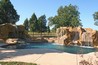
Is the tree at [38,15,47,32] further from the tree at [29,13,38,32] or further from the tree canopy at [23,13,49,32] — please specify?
the tree at [29,13,38,32]

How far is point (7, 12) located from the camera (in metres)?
51.4

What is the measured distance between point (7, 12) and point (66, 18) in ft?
57.1

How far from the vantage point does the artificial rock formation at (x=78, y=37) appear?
34031 millimetres

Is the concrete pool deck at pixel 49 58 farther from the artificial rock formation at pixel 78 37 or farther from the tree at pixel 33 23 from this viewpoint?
the tree at pixel 33 23

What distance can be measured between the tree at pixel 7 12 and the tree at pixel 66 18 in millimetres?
12221

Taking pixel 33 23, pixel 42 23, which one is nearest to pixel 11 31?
pixel 33 23


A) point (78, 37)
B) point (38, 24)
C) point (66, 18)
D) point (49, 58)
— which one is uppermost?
point (66, 18)

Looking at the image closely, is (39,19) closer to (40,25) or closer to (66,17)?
(40,25)

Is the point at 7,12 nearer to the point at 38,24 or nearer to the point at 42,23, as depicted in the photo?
the point at 38,24

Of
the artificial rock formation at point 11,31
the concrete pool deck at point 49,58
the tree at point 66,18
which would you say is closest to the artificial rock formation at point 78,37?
the artificial rock formation at point 11,31

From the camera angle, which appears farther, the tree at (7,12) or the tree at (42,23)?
the tree at (42,23)

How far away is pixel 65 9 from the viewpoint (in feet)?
202

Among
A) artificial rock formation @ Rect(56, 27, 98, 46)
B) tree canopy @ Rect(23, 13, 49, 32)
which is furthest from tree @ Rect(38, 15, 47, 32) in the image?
artificial rock formation @ Rect(56, 27, 98, 46)

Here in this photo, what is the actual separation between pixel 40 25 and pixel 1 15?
12583 millimetres
